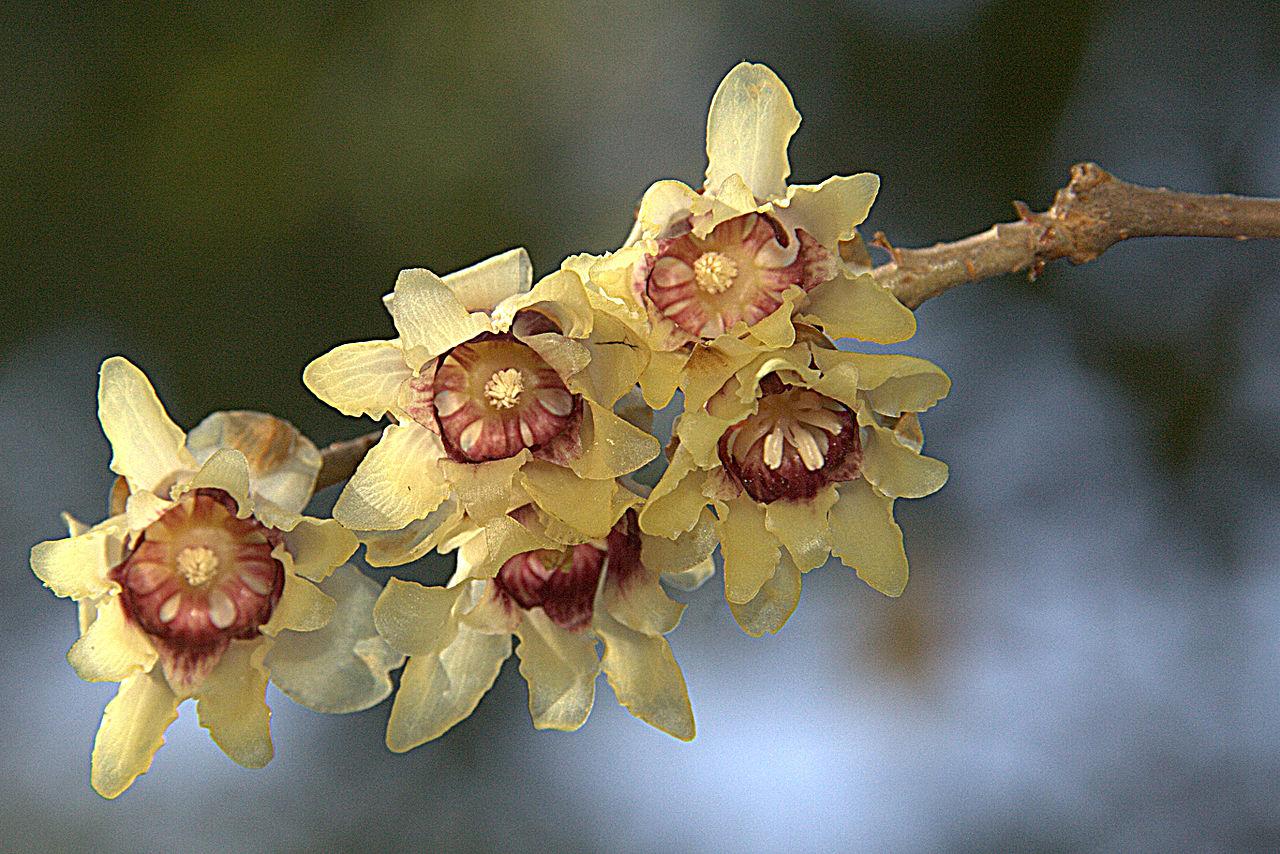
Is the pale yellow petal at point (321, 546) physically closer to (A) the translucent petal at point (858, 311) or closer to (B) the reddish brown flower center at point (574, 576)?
(B) the reddish brown flower center at point (574, 576)

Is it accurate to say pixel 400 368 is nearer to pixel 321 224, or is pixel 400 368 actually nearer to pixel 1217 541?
pixel 321 224

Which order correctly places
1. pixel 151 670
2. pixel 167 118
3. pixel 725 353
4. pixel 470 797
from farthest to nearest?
pixel 470 797, pixel 167 118, pixel 151 670, pixel 725 353

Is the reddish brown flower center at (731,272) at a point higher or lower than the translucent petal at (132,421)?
higher

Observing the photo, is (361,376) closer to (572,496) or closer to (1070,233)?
(572,496)

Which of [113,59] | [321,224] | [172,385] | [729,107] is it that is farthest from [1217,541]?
[729,107]

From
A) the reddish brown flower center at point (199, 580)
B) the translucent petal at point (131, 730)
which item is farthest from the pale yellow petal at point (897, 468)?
the translucent petal at point (131, 730)
